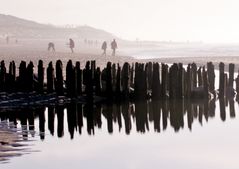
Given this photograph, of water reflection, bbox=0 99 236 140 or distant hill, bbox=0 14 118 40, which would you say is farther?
distant hill, bbox=0 14 118 40

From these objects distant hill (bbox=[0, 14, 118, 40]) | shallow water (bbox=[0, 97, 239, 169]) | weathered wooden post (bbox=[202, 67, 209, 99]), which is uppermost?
distant hill (bbox=[0, 14, 118, 40])

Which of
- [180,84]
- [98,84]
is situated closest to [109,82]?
[98,84]

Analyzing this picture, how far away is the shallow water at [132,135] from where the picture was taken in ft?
37.7

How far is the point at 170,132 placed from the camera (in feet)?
49.3

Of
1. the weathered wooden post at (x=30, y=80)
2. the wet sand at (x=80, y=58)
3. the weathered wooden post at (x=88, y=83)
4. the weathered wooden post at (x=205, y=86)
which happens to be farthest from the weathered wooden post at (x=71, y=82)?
the wet sand at (x=80, y=58)

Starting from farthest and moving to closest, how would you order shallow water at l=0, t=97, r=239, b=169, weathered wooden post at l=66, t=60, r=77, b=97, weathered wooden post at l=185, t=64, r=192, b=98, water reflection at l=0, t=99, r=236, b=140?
weathered wooden post at l=185, t=64, r=192, b=98, weathered wooden post at l=66, t=60, r=77, b=97, water reflection at l=0, t=99, r=236, b=140, shallow water at l=0, t=97, r=239, b=169

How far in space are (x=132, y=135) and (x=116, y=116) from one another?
315cm

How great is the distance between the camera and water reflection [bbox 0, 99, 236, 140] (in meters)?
15.5

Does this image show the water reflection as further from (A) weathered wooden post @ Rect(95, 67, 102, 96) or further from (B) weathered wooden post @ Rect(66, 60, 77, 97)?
(A) weathered wooden post @ Rect(95, 67, 102, 96)

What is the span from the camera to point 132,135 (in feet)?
47.8

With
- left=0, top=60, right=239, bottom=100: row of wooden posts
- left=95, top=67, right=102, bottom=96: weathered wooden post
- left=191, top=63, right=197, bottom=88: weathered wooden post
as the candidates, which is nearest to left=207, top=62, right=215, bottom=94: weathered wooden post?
left=191, top=63, right=197, bottom=88: weathered wooden post

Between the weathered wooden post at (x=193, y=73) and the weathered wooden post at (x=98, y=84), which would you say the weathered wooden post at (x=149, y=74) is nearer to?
the weathered wooden post at (x=193, y=73)

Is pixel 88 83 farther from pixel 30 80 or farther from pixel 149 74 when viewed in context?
pixel 149 74

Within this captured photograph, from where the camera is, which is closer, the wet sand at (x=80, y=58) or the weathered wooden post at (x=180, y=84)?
the weathered wooden post at (x=180, y=84)
